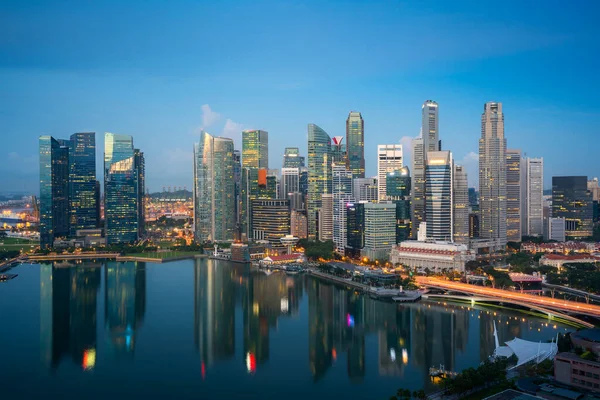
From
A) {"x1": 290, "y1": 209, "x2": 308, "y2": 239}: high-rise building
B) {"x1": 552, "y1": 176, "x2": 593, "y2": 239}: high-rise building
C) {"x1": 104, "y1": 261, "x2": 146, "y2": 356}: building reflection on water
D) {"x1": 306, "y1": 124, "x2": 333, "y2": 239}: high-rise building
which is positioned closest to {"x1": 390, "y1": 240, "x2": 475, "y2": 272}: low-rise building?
{"x1": 306, "y1": 124, "x2": 333, "y2": 239}: high-rise building

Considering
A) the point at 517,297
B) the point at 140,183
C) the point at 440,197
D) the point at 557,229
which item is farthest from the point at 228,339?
the point at 140,183

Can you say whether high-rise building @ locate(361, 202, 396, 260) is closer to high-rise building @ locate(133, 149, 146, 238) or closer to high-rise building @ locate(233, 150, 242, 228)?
high-rise building @ locate(233, 150, 242, 228)

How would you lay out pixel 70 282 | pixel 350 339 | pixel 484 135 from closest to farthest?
pixel 350 339 → pixel 70 282 → pixel 484 135

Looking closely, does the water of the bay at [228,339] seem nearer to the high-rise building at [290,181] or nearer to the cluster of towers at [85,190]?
the cluster of towers at [85,190]

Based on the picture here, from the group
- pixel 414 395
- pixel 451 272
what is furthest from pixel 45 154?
pixel 414 395

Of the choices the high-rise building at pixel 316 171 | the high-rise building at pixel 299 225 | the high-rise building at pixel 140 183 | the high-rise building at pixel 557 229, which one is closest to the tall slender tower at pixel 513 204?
the high-rise building at pixel 557 229

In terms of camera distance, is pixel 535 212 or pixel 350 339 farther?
pixel 535 212

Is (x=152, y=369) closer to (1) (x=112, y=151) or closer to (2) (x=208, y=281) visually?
(2) (x=208, y=281)
